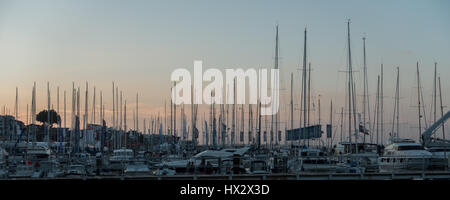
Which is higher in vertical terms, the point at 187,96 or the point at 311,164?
the point at 187,96

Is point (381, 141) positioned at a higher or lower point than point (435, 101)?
lower

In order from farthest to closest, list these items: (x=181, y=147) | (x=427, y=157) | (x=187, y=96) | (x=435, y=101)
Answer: (x=181, y=147) → (x=187, y=96) → (x=435, y=101) → (x=427, y=157)

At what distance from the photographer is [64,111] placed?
261 ft
